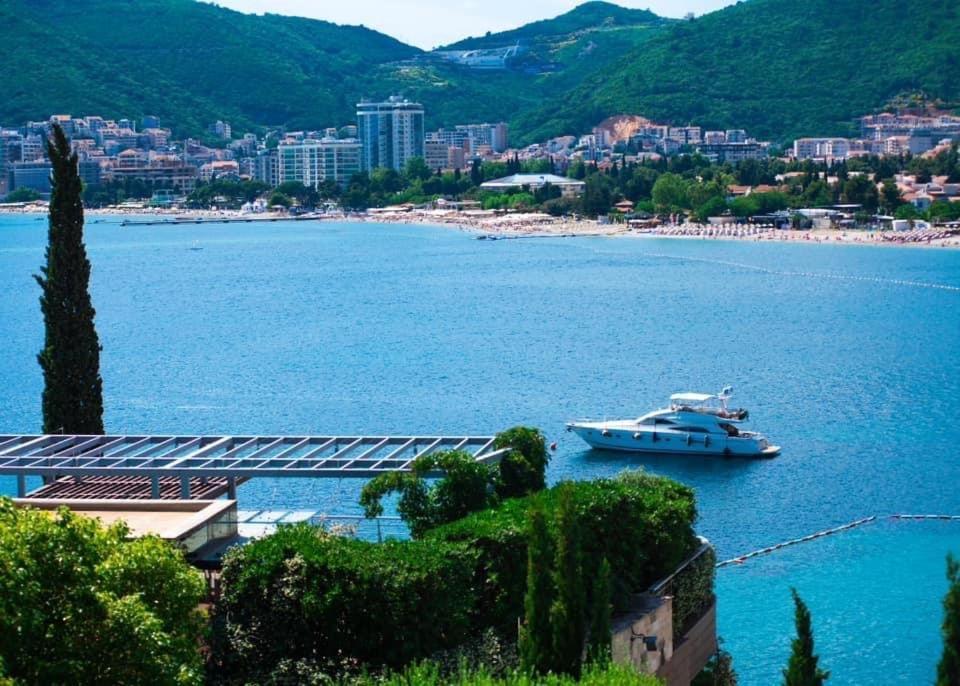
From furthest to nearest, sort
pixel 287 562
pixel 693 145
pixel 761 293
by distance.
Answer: pixel 693 145 < pixel 761 293 < pixel 287 562

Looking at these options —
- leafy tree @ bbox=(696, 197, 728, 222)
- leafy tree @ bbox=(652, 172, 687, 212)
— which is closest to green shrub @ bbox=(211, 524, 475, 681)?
leafy tree @ bbox=(696, 197, 728, 222)

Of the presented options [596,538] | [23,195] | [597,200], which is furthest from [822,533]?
[23,195]

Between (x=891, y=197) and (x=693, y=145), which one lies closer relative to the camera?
(x=891, y=197)

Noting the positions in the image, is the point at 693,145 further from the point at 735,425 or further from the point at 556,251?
the point at 735,425

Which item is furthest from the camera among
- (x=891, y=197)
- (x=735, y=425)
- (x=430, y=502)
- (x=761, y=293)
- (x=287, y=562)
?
(x=891, y=197)

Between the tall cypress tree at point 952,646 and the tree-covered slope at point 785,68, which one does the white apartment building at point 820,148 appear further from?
the tall cypress tree at point 952,646

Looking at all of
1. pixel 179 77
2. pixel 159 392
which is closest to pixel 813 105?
pixel 179 77

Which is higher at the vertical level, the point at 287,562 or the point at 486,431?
the point at 287,562
